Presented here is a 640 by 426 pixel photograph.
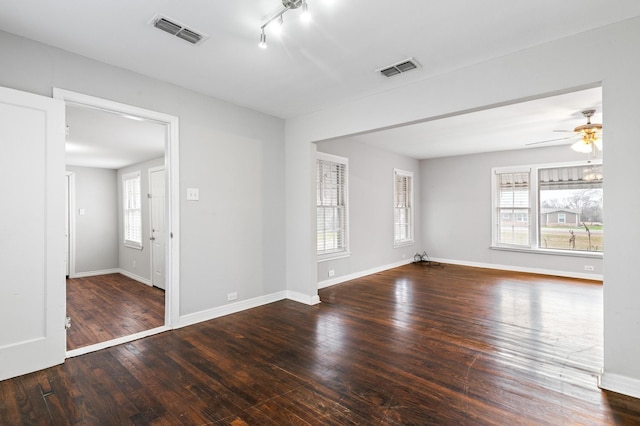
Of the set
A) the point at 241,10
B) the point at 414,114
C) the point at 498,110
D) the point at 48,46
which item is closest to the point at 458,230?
the point at 498,110

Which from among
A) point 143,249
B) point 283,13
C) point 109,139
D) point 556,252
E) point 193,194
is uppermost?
point 283,13

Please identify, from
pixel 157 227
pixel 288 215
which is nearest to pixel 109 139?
pixel 157 227

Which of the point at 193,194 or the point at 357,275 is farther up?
the point at 193,194

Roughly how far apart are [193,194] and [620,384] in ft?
13.5

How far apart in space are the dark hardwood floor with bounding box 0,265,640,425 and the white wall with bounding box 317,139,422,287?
189 centimetres

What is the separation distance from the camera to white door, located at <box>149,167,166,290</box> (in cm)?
547

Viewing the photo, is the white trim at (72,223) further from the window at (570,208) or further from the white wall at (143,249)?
the window at (570,208)

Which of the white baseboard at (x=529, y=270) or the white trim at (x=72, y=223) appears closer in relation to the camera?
the white baseboard at (x=529, y=270)

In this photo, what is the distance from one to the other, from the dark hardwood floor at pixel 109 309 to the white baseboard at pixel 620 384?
416 cm

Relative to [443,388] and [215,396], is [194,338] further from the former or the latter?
[443,388]

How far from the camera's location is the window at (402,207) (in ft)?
24.4

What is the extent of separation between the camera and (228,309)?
12.9 feet

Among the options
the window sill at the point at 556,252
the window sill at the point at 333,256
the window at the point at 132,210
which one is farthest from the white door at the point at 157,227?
the window sill at the point at 556,252

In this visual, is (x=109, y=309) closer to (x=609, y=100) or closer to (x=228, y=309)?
(x=228, y=309)
